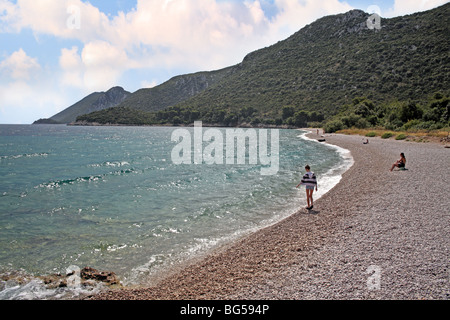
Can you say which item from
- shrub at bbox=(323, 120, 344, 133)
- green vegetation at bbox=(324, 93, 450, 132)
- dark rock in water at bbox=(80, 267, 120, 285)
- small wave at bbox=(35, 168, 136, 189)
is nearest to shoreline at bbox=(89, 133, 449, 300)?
dark rock in water at bbox=(80, 267, 120, 285)

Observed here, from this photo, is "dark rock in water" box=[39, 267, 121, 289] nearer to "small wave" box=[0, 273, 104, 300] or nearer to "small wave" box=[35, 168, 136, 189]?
"small wave" box=[0, 273, 104, 300]

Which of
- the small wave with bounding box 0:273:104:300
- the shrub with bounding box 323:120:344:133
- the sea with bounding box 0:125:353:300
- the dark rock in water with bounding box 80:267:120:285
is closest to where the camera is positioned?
the small wave with bounding box 0:273:104:300

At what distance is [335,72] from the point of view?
124062 millimetres

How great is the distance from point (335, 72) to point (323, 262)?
13471cm

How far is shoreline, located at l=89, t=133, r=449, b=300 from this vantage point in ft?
18.9

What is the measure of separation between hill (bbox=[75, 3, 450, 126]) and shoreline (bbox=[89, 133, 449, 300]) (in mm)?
75527

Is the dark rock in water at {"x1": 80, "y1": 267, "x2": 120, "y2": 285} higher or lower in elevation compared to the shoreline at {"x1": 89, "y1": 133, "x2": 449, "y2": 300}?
lower

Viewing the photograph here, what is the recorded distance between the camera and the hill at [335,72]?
95.1m

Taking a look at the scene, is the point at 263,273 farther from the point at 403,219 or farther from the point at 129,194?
the point at 129,194

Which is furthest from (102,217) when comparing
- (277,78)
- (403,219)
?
(277,78)

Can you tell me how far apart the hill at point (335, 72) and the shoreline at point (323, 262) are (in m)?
75.5

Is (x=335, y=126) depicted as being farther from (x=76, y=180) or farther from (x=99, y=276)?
(x=99, y=276)

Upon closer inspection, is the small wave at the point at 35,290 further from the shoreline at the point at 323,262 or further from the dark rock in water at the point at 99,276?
the shoreline at the point at 323,262

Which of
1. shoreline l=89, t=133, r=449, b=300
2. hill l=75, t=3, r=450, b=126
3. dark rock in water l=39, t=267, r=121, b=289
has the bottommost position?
dark rock in water l=39, t=267, r=121, b=289
